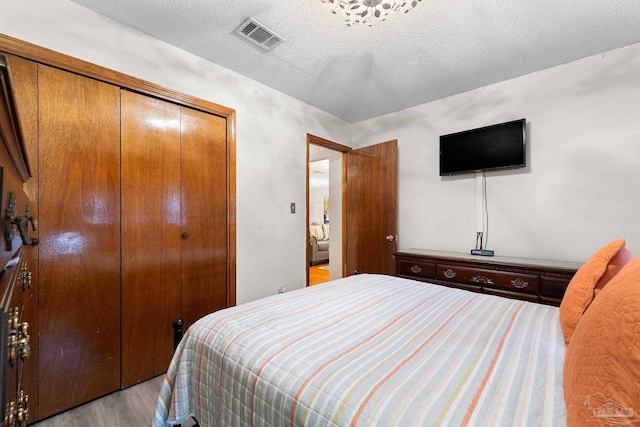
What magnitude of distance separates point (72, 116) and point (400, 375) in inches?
88.8

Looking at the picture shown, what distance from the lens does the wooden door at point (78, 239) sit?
156cm

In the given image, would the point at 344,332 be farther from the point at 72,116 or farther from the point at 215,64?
the point at 215,64

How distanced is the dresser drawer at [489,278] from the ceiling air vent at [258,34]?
247 cm

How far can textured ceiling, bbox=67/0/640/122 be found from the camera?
5.60ft

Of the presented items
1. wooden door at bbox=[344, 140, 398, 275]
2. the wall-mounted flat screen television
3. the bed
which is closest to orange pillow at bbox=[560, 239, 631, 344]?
the bed

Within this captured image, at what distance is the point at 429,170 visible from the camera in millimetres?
3129

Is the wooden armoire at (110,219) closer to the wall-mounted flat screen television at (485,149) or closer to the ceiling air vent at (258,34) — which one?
the ceiling air vent at (258,34)

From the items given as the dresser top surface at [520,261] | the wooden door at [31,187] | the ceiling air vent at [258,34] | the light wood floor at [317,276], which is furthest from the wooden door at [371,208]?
the wooden door at [31,187]

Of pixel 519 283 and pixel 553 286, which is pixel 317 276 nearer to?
pixel 519 283

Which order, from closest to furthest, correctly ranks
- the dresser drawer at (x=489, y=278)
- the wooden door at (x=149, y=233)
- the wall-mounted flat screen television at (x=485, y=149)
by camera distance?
the wooden door at (x=149, y=233), the dresser drawer at (x=489, y=278), the wall-mounted flat screen television at (x=485, y=149)

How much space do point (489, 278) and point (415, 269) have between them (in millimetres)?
657

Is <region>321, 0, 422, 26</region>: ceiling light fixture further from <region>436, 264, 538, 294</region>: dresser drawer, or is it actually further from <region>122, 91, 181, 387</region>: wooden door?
<region>436, 264, 538, 294</region>: dresser drawer

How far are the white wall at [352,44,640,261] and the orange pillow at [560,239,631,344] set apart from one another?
5.13 ft

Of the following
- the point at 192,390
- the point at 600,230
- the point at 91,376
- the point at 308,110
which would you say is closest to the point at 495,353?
the point at 192,390
